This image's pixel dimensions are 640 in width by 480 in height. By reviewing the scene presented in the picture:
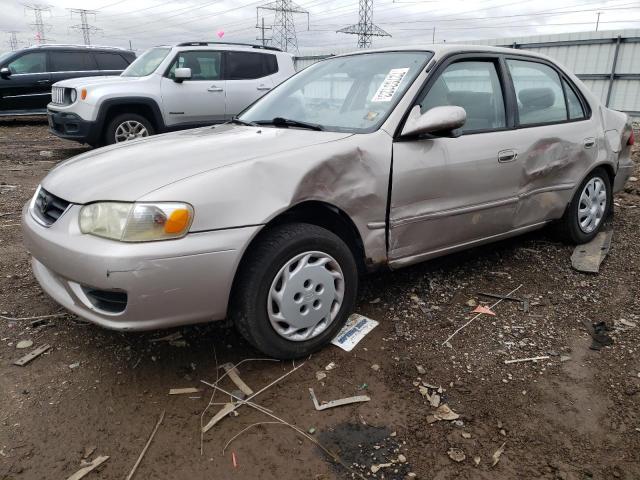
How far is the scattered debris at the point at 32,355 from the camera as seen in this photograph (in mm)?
2626

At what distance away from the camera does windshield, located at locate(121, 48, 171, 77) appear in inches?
325

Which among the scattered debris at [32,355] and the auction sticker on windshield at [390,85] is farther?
the auction sticker on windshield at [390,85]

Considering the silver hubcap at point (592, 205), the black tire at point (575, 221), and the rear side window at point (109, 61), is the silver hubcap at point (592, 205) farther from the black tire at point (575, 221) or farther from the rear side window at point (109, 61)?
the rear side window at point (109, 61)

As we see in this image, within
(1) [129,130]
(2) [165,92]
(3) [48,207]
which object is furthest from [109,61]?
(3) [48,207]

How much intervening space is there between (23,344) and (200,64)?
6.70 metres

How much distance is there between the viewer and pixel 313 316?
2.63 metres

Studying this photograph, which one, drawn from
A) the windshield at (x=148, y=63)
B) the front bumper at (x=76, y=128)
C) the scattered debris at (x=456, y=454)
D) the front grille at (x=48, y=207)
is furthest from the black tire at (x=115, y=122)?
the scattered debris at (x=456, y=454)

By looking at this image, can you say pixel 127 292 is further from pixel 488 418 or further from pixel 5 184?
pixel 5 184

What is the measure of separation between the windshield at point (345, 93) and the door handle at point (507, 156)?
0.77 metres

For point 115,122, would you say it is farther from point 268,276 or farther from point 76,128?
point 268,276

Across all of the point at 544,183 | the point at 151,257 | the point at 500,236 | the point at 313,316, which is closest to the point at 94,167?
the point at 151,257

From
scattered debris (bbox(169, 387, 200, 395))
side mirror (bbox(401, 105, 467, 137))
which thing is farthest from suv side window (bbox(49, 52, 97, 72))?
scattered debris (bbox(169, 387, 200, 395))

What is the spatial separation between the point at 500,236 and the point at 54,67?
11.0 m

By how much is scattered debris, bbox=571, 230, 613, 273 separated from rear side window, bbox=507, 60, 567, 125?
1055mm
